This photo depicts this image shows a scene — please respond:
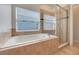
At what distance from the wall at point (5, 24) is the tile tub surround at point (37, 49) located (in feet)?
0.56

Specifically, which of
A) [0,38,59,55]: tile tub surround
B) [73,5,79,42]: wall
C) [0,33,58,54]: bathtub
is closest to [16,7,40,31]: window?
[0,33,58,54]: bathtub

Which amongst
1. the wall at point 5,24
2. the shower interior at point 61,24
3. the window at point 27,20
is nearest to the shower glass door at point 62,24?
the shower interior at point 61,24

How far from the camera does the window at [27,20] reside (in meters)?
1.56

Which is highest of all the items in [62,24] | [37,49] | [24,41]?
[62,24]

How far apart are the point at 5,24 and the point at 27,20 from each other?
0.97 feet

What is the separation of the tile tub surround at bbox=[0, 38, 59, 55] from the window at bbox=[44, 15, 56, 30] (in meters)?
0.17

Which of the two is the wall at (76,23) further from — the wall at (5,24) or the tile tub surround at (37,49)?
the wall at (5,24)

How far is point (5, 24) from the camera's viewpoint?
1529mm

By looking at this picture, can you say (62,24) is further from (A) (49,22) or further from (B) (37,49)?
(B) (37,49)

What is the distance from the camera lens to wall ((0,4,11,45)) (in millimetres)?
1523

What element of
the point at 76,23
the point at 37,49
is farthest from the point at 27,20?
the point at 76,23

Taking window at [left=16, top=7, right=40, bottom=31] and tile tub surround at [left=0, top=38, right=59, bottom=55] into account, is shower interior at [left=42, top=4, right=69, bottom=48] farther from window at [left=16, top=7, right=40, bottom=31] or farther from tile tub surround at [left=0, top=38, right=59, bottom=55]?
window at [left=16, top=7, right=40, bottom=31]
